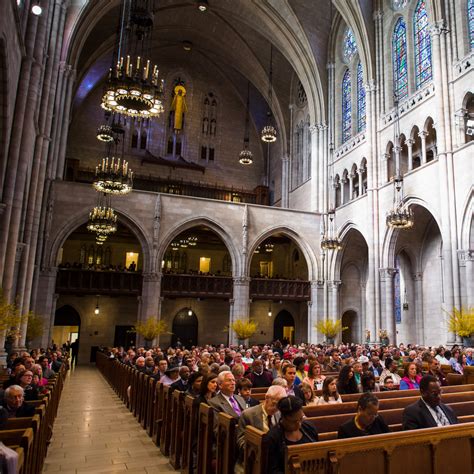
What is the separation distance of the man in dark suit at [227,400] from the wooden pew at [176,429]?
98cm

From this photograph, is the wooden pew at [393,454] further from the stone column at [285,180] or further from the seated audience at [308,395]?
the stone column at [285,180]

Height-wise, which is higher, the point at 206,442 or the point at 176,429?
the point at 206,442

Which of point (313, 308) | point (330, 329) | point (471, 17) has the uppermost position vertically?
point (471, 17)

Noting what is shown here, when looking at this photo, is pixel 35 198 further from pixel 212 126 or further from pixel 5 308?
pixel 212 126

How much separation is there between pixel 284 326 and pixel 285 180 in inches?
413

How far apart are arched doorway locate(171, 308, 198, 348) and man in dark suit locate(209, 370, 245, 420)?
22.8 metres

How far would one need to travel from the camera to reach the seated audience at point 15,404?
4.84 meters

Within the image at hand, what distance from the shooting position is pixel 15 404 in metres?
4.88

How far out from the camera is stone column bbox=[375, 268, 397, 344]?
19.6 metres

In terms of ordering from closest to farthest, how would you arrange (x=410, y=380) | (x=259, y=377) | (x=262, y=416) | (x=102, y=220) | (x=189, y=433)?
1. (x=262, y=416)
2. (x=189, y=433)
3. (x=410, y=380)
4. (x=259, y=377)
5. (x=102, y=220)

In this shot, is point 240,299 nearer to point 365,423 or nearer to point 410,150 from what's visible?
point 410,150

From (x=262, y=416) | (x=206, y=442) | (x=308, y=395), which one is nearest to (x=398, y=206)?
(x=308, y=395)

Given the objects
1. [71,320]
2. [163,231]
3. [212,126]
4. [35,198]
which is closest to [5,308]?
[35,198]

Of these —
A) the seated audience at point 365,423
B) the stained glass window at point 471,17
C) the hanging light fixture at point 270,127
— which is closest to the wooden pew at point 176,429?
the seated audience at point 365,423
